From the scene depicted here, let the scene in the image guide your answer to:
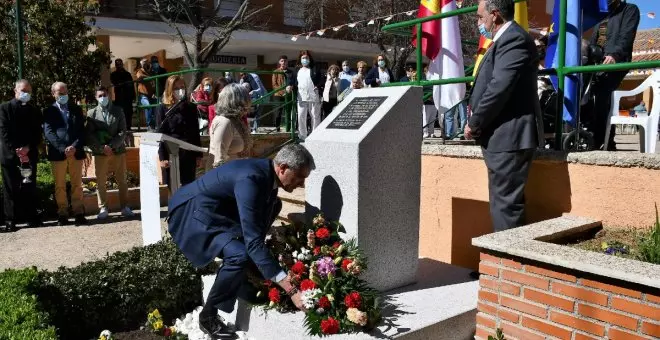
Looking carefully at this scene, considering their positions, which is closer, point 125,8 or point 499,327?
point 499,327

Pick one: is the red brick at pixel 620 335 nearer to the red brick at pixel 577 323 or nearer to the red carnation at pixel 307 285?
the red brick at pixel 577 323

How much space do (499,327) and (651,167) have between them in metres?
1.42

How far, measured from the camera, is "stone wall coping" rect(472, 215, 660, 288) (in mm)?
2752

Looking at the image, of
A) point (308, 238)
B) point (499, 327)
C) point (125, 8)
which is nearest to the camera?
point (499, 327)

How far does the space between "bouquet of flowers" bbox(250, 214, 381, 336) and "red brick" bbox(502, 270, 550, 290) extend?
788mm

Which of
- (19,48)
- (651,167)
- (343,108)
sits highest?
(19,48)

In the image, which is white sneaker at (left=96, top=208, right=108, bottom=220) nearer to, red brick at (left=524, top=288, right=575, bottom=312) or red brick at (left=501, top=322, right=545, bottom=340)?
red brick at (left=501, top=322, right=545, bottom=340)

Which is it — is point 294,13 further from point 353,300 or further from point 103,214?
point 353,300

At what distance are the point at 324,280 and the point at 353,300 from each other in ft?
0.79

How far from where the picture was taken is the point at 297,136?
34.2ft

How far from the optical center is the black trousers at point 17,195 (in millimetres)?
7656

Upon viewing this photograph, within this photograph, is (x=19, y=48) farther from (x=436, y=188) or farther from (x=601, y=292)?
(x=601, y=292)

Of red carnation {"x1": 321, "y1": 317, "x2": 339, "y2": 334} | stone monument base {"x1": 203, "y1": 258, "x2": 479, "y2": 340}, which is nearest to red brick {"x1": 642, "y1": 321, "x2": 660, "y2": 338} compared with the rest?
stone monument base {"x1": 203, "y1": 258, "x2": 479, "y2": 340}

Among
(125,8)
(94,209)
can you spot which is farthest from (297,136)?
(125,8)
